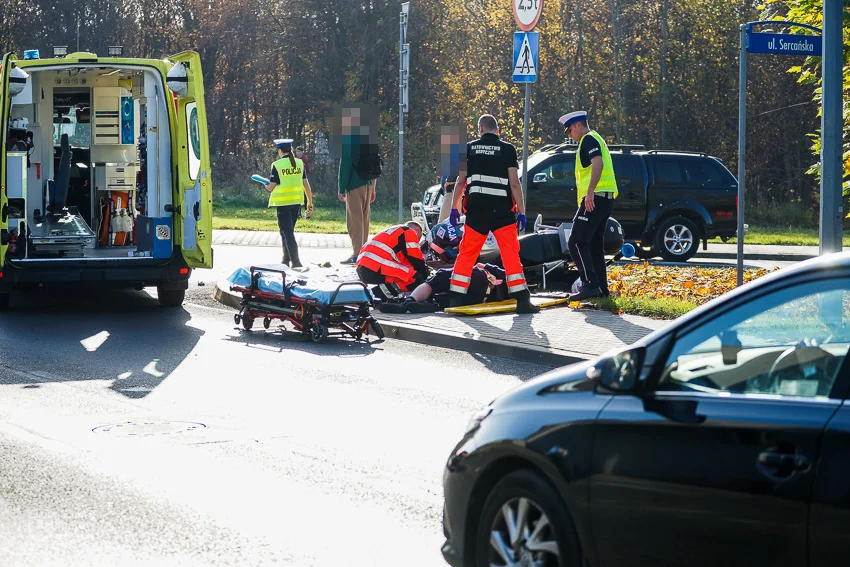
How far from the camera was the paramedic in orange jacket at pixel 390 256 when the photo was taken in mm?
13891

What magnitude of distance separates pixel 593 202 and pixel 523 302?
1.30m

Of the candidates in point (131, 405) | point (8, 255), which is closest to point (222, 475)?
point (131, 405)

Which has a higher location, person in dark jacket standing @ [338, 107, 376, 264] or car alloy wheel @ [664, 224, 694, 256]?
person in dark jacket standing @ [338, 107, 376, 264]

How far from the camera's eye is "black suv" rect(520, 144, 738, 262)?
67.5ft

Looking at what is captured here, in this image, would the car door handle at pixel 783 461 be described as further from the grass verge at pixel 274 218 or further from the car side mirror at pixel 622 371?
the grass verge at pixel 274 218

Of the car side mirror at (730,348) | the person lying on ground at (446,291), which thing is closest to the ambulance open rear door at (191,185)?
the person lying on ground at (446,291)

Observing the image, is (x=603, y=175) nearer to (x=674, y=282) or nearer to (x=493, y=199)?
(x=493, y=199)

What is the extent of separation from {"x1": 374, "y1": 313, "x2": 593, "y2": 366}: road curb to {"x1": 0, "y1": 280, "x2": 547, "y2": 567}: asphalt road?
0.78ft

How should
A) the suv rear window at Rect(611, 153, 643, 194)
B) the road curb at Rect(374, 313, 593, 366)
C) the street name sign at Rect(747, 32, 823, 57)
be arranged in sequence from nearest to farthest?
the street name sign at Rect(747, 32, 823, 57), the road curb at Rect(374, 313, 593, 366), the suv rear window at Rect(611, 153, 643, 194)

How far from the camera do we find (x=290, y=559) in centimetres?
528

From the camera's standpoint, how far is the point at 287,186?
60.8ft

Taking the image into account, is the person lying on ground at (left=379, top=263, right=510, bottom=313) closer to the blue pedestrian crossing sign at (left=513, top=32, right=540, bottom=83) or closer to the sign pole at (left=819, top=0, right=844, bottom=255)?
the blue pedestrian crossing sign at (left=513, top=32, right=540, bottom=83)

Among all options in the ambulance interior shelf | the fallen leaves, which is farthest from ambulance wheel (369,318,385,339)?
the ambulance interior shelf

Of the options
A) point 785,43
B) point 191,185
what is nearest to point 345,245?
point 191,185
